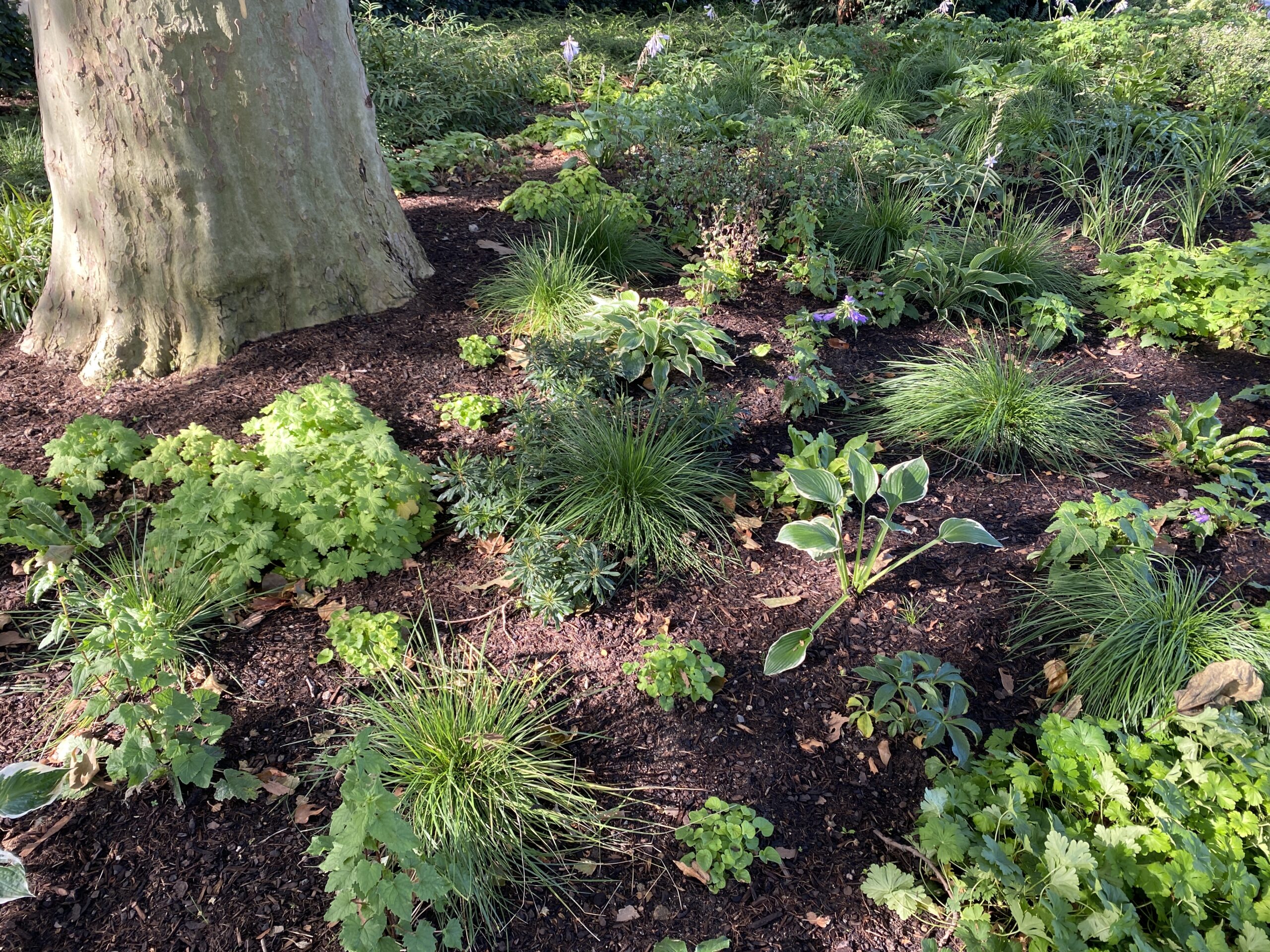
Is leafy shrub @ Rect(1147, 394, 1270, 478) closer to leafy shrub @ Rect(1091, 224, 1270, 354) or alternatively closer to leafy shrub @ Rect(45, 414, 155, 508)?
leafy shrub @ Rect(1091, 224, 1270, 354)

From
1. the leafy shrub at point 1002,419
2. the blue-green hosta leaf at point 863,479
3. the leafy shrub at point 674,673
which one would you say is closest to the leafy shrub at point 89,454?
the leafy shrub at point 674,673

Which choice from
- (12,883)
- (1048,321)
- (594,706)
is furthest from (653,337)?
(12,883)

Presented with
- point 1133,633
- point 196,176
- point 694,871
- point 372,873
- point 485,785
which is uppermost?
point 196,176

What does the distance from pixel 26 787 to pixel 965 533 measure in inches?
111

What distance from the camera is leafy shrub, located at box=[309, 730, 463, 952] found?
1.75 m

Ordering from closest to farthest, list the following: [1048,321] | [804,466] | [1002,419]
Answer: [804,466]
[1002,419]
[1048,321]

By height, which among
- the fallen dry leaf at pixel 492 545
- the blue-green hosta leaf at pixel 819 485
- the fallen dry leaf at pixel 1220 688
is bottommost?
the fallen dry leaf at pixel 492 545

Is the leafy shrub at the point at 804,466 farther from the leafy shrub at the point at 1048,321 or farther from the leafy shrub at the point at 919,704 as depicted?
the leafy shrub at the point at 1048,321

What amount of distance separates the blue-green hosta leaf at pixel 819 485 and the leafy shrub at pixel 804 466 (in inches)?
14.1

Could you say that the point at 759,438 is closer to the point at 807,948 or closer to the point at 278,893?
the point at 807,948

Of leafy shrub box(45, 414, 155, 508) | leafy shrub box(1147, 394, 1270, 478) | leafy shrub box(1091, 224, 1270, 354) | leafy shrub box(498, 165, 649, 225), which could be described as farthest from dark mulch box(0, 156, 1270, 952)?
leafy shrub box(498, 165, 649, 225)

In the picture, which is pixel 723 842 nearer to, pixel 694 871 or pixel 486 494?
pixel 694 871

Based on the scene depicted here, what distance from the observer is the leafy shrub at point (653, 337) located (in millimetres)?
3904

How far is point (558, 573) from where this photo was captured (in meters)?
2.95
